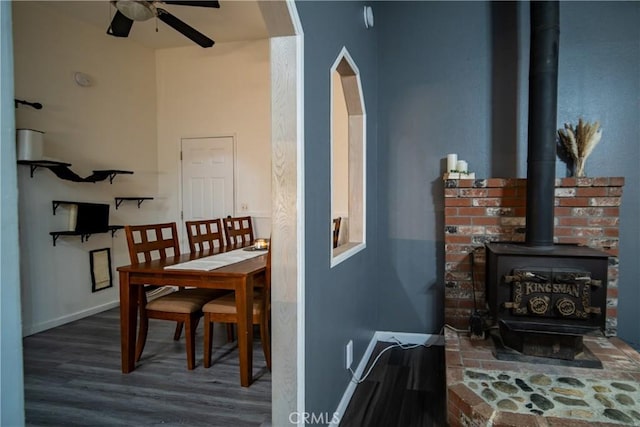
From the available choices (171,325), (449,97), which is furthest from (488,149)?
(171,325)

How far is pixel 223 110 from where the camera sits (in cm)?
473

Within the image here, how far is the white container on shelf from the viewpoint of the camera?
3146 mm

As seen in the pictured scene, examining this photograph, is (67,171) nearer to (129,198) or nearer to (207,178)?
(129,198)

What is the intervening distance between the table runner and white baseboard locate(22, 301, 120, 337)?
5.38 ft

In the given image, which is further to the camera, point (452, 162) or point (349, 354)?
point (452, 162)

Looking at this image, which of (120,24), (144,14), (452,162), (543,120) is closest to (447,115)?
(452,162)

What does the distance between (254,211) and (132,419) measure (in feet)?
9.37

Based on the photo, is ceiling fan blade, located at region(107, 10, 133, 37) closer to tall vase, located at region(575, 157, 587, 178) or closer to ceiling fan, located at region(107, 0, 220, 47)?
ceiling fan, located at region(107, 0, 220, 47)

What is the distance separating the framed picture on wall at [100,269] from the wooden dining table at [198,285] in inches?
72.5

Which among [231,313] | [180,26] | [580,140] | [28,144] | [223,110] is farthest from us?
[223,110]

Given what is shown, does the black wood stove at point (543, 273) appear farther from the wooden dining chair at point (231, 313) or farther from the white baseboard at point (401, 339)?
the wooden dining chair at point (231, 313)

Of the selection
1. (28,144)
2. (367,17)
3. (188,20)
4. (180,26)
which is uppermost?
(188,20)

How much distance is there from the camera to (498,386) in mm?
1943

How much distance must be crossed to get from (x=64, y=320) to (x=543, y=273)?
4.11 metres
